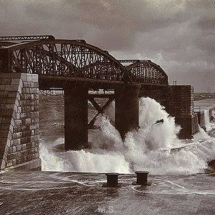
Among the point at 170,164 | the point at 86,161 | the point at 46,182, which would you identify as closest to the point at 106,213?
the point at 46,182

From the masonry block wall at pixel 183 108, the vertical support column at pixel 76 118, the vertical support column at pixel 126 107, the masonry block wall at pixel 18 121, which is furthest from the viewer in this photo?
the masonry block wall at pixel 183 108

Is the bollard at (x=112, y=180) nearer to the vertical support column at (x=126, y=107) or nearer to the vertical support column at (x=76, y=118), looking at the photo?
the vertical support column at (x=76, y=118)


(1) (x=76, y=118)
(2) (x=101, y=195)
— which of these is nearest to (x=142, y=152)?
(1) (x=76, y=118)

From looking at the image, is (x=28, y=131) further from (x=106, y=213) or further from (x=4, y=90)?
(x=106, y=213)

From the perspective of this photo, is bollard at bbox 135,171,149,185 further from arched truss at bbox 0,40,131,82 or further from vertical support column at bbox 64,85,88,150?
vertical support column at bbox 64,85,88,150

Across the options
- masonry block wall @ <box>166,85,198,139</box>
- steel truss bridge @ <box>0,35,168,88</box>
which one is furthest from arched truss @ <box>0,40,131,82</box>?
masonry block wall @ <box>166,85,198,139</box>

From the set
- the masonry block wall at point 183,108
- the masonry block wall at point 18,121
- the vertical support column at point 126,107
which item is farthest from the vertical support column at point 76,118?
the masonry block wall at point 183,108

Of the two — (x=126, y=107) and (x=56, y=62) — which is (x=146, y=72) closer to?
(x=126, y=107)
